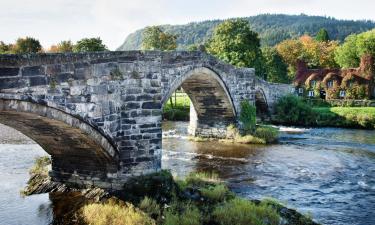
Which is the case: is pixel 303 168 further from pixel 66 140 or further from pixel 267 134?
pixel 66 140

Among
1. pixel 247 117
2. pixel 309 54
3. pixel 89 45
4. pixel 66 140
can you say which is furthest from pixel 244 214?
pixel 309 54

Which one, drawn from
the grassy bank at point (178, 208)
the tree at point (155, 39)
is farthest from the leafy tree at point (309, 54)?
the grassy bank at point (178, 208)

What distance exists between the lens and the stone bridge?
12.9 meters

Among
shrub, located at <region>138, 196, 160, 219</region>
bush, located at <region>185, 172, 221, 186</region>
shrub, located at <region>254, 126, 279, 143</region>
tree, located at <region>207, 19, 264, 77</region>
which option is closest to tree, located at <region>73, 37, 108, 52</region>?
tree, located at <region>207, 19, 264, 77</region>

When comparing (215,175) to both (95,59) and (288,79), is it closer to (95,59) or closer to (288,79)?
(95,59)

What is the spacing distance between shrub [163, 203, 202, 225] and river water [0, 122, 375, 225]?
14.1ft

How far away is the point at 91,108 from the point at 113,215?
366cm

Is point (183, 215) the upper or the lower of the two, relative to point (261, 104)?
lower

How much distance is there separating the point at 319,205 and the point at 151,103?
7765 millimetres

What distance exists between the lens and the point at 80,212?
51.3 feet

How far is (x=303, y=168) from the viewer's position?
79.6ft

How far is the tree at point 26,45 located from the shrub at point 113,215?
3823 cm

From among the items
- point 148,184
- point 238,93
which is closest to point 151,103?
point 148,184

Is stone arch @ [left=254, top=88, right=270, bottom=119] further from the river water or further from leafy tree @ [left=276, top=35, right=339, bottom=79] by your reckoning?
leafy tree @ [left=276, top=35, right=339, bottom=79]
